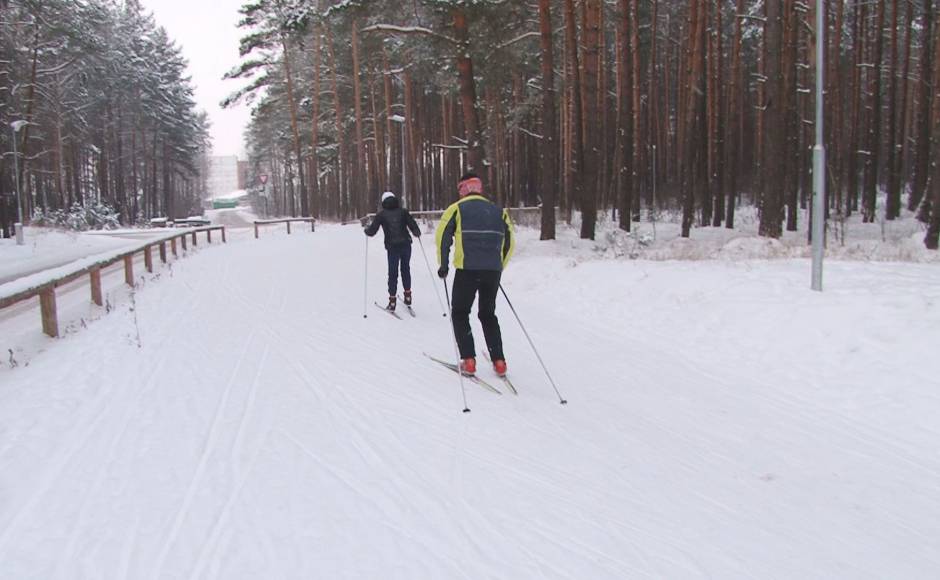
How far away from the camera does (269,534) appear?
3.38 metres

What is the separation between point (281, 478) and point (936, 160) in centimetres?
1586

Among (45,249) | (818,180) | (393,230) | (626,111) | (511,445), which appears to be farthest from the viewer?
(45,249)

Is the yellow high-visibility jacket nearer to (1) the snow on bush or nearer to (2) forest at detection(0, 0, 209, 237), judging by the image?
(2) forest at detection(0, 0, 209, 237)

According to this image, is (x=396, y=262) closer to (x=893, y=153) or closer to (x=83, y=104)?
(x=893, y=153)

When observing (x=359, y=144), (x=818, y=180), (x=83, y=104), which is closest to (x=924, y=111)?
(x=818, y=180)

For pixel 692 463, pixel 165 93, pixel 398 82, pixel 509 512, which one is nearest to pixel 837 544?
pixel 692 463

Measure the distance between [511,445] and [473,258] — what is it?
2096mm

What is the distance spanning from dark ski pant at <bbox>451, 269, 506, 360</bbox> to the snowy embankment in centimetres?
47

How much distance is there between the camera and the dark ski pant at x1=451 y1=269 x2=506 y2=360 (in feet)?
→ 20.9

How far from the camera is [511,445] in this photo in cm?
483

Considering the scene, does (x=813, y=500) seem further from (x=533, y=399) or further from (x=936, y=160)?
(x=936, y=160)

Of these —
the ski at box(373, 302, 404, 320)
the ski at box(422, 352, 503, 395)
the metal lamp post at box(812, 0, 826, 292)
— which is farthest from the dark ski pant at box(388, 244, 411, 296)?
the metal lamp post at box(812, 0, 826, 292)

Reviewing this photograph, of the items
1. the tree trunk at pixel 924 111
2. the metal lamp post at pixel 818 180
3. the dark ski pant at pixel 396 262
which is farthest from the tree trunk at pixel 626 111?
the dark ski pant at pixel 396 262

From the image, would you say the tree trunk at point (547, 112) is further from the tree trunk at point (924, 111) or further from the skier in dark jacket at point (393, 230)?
the tree trunk at point (924, 111)
